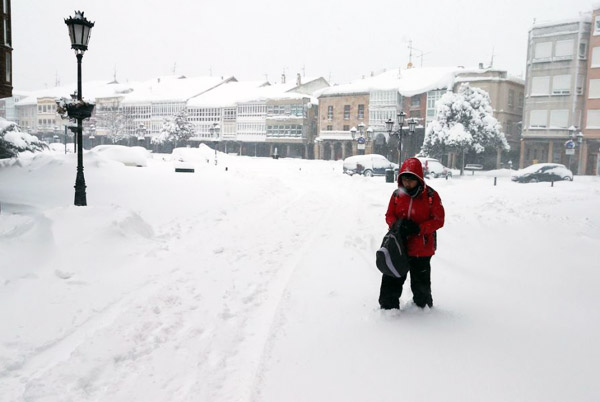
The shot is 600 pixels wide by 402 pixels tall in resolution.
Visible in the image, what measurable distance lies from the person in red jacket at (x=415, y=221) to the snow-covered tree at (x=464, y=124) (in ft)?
102

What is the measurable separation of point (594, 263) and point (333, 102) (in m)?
46.7

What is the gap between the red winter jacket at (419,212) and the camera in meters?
4.34

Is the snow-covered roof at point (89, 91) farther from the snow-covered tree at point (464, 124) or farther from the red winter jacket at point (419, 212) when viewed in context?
the red winter jacket at point (419, 212)

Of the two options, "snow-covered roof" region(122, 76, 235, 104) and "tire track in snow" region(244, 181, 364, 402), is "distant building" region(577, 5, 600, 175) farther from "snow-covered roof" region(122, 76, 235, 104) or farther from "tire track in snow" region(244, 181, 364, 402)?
"snow-covered roof" region(122, 76, 235, 104)

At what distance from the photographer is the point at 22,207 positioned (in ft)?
33.8

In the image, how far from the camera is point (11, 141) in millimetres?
22938

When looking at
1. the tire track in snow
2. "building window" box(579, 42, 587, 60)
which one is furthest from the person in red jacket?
"building window" box(579, 42, 587, 60)

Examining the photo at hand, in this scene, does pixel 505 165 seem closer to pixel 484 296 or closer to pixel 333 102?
pixel 333 102

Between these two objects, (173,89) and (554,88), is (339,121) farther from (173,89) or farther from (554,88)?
(173,89)

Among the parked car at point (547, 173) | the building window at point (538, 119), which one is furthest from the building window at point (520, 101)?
the parked car at point (547, 173)

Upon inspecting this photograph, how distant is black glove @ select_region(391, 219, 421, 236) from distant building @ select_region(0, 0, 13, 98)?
50.0 feet

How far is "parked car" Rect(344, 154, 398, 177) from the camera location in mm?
28469

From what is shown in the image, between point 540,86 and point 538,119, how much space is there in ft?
9.16

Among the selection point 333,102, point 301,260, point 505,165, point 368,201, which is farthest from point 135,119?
point 301,260
